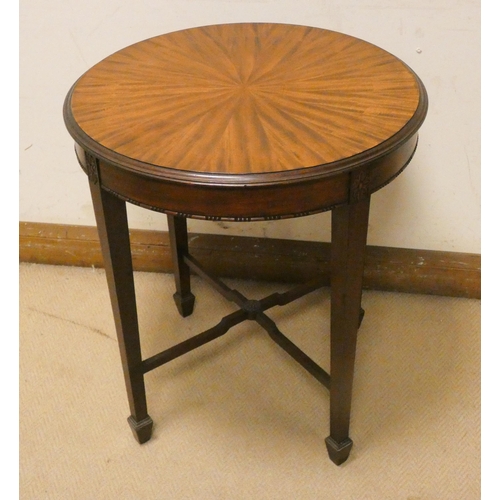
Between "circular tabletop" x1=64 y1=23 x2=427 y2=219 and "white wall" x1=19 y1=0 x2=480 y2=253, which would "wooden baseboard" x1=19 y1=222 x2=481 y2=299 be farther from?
"circular tabletop" x1=64 y1=23 x2=427 y2=219

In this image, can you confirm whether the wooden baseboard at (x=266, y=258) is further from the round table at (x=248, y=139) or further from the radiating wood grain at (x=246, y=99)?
the radiating wood grain at (x=246, y=99)

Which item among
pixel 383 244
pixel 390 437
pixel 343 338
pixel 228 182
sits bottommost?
pixel 390 437

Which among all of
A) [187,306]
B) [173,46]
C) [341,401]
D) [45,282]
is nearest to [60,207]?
[45,282]

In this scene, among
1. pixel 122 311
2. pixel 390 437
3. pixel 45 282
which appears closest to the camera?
pixel 122 311

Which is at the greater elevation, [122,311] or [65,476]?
Answer: [122,311]

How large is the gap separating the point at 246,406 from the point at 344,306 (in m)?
0.43

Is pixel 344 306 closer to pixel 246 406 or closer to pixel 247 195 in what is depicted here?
pixel 247 195

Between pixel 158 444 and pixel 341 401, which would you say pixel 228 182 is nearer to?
pixel 341 401

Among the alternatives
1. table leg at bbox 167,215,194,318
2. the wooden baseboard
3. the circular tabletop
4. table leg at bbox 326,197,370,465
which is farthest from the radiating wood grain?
the wooden baseboard

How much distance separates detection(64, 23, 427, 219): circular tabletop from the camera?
34.6 inches

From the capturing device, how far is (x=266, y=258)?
166cm

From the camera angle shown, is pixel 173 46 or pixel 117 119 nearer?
pixel 117 119

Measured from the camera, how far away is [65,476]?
1241 millimetres

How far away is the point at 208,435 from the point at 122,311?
1.12 ft
